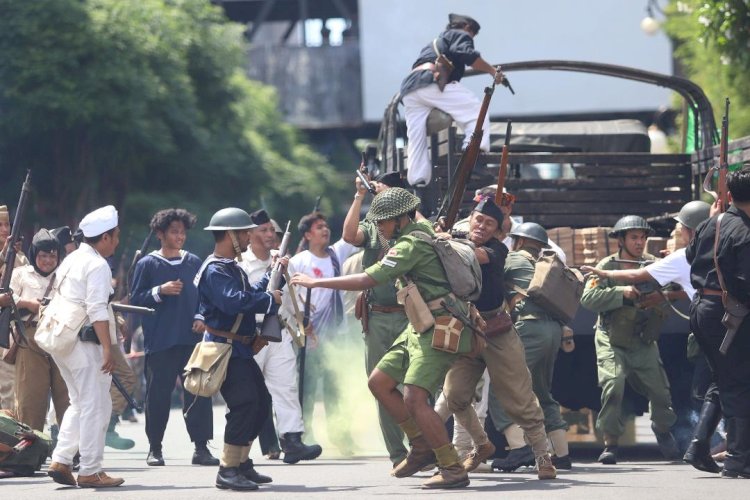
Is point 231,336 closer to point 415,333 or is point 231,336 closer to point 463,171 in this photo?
point 415,333

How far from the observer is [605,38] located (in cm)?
4381

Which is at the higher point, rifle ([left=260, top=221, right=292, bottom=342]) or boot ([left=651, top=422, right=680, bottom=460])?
rifle ([left=260, top=221, right=292, bottom=342])

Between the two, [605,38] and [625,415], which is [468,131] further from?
[605,38]

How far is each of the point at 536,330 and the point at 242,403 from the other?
253 cm

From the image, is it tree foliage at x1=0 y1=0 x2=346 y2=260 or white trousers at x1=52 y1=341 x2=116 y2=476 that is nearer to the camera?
white trousers at x1=52 y1=341 x2=116 y2=476

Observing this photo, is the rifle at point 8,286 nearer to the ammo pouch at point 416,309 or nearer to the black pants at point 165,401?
the black pants at point 165,401

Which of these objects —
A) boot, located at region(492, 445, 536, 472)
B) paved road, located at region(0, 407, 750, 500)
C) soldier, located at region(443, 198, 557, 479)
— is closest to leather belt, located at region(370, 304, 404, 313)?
soldier, located at region(443, 198, 557, 479)

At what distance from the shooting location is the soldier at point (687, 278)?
10.5m

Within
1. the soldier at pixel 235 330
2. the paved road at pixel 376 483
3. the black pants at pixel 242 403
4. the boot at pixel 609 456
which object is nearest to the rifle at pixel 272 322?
the soldier at pixel 235 330

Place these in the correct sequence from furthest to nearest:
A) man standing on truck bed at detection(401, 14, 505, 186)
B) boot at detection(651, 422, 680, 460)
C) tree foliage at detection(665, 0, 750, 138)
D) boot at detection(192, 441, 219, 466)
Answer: tree foliage at detection(665, 0, 750, 138) → man standing on truck bed at detection(401, 14, 505, 186) → boot at detection(192, 441, 219, 466) → boot at detection(651, 422, 680, 460)

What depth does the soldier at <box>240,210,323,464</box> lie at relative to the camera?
12656mm

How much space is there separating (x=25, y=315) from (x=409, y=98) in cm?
374

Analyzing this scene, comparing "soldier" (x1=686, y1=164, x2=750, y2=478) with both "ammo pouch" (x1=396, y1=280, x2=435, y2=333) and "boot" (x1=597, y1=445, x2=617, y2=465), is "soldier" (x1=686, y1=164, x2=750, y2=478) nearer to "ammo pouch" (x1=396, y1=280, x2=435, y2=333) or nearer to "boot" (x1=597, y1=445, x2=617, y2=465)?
"ammo pouch" (x1=396, y1=280, x2=435, y2=333)

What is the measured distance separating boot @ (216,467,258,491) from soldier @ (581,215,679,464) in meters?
3.19
